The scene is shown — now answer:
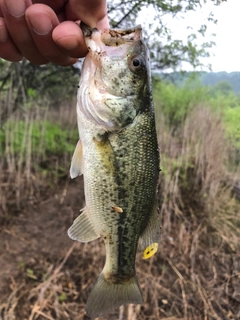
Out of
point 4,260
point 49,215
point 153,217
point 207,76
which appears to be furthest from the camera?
point 207,76

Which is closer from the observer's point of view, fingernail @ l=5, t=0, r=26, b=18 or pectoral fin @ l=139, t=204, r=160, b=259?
fingernail @ l=5, t=0, r=26, b=18

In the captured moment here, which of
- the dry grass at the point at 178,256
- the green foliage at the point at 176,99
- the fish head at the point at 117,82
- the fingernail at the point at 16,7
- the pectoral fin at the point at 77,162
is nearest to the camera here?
the fingernail at the point at 16,7

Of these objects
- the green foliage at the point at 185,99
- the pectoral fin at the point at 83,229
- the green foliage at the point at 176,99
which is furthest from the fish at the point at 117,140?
the green foliage at the point at 176,99

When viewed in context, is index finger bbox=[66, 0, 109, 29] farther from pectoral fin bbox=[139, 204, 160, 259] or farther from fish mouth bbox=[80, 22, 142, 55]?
pectoral fin bbox=[139, 204, 160, 259]

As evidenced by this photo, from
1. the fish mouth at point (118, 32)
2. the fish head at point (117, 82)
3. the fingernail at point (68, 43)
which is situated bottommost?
the fish head at point (117, 82)

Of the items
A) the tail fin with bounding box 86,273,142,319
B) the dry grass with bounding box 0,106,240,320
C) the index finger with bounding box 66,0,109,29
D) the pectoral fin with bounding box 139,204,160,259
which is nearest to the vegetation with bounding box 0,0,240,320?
the dry grass with bounding box 0,106,240,320

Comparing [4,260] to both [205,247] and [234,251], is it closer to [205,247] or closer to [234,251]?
[205,247]

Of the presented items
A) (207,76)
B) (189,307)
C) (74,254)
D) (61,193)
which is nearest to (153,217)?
(189,307)

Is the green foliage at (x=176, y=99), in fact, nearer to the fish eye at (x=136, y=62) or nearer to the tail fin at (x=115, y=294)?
the tail fin at (x=115, y=294)
